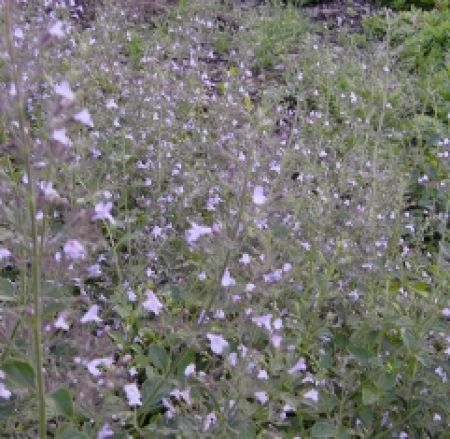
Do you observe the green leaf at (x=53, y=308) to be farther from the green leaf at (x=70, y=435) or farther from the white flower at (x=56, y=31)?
the white flower at (x=56, y=31)

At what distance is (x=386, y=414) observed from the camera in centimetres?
258

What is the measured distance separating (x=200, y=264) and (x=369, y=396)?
0.68 m

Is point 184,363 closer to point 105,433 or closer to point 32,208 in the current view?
point 105,433

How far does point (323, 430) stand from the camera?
2.30 metres

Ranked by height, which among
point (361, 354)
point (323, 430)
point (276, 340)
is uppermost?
point (361, 354)

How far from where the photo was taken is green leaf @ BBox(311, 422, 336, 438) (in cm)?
229

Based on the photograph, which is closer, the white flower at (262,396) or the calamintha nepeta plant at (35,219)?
the calamintha nepeta plant at (35,219)

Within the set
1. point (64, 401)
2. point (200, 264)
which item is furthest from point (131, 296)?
point (64, 401)

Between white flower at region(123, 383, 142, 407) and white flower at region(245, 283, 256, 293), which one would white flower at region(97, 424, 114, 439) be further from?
white flower at region(245, 283, 256, 293)

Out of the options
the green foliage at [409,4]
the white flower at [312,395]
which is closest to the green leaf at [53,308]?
the white flower at [312,395]

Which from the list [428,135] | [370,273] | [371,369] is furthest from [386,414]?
[428,135]

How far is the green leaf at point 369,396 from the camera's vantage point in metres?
2.42

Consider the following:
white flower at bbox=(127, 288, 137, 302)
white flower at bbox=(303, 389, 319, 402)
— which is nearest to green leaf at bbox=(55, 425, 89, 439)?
white flower at bbox=(303, 389, 319, 402)

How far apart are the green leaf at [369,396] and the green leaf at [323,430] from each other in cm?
16
